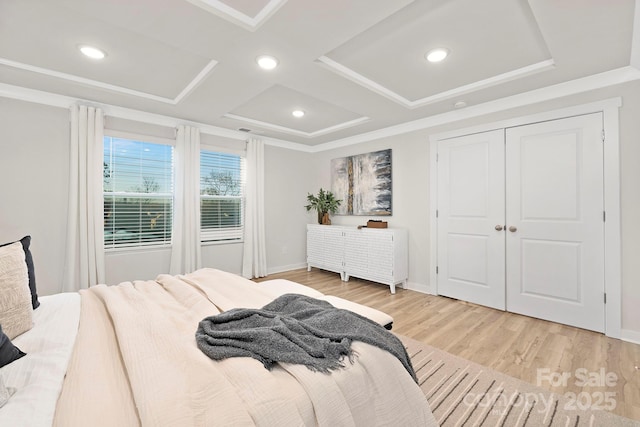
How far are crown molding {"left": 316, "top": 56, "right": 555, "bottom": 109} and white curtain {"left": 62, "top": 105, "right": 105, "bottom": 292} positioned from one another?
282 cm

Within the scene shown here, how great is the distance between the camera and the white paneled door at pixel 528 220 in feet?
8.64

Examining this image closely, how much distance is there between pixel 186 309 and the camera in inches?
61.7

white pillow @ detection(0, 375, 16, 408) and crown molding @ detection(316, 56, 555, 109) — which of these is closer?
white pillow @ detection(0, 375, 16, 408)

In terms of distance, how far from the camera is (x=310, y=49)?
6.91ft

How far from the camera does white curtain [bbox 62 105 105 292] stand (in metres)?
3.06

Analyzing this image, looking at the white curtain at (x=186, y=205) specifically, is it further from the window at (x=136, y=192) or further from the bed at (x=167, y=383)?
the bed at (x=167, y=383)

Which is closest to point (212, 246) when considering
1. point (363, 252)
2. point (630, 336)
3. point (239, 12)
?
point (363, 252)

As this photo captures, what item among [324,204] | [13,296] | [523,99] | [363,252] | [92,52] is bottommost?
[363,252]

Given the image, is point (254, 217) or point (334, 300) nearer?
point (334, 300)

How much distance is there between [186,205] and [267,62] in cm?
241

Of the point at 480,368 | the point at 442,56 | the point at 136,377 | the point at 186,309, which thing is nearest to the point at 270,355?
the point at 136,377

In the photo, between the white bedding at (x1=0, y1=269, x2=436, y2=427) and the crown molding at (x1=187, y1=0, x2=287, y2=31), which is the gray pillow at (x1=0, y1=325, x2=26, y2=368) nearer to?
the white bedding at (x1=0, y1=269, x2=436, y2=427)

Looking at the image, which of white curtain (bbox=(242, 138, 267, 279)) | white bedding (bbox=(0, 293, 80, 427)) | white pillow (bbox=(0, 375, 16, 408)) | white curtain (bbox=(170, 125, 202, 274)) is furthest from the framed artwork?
white pillow (bbox=(0, 375, 16, 408))

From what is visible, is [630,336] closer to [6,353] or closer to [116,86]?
[6,353]
